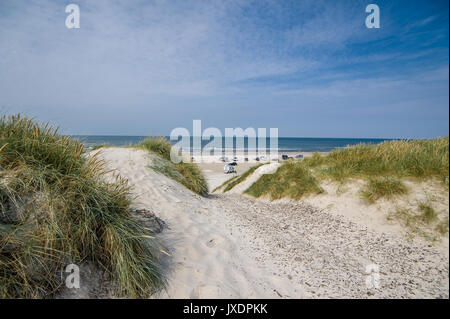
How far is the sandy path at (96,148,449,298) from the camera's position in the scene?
265cm

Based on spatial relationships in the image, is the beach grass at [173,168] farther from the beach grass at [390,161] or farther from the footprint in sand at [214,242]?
the footprint in sand at [214,242]

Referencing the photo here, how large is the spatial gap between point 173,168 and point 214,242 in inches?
215

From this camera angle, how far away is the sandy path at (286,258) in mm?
2652

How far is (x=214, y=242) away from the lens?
13.0 feet

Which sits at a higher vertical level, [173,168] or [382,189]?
[173,168]

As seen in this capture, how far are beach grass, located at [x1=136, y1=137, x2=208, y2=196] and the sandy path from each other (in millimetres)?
2687

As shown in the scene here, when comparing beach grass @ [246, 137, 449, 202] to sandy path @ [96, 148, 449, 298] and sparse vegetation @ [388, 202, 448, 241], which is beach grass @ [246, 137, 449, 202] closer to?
sparse vegetation @ [388, 202, 448, 241]

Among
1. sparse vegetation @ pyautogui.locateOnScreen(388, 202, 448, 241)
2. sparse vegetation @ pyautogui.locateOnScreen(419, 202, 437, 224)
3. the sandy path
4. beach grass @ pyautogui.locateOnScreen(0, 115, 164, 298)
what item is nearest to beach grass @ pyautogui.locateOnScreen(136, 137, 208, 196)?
the sandy path

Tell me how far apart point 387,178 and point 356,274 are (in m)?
2.25

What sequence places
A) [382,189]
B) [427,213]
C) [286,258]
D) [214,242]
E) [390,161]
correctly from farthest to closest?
[390,161] → [382,189] → [214,242] → [286,258] → [427,213]

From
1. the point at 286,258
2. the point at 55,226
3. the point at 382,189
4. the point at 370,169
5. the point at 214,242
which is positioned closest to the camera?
the point at 55,226

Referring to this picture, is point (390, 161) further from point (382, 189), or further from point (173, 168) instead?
point (173, 168)

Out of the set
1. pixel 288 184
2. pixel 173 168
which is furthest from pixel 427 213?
pixel 173 168
